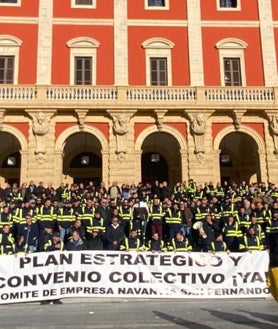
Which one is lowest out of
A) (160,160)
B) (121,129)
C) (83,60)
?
(160,160)

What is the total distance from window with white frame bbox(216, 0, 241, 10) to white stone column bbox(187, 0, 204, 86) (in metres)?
1.28

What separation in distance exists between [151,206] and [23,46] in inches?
546

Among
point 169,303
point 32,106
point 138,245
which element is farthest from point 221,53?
point 169,303

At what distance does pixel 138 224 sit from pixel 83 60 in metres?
12.7

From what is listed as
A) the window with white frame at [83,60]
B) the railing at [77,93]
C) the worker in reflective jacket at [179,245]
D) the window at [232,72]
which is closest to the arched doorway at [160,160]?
the railing at [77,93]

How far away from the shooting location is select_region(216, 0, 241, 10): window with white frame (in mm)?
26016

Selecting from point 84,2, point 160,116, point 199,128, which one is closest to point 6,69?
point 84,2

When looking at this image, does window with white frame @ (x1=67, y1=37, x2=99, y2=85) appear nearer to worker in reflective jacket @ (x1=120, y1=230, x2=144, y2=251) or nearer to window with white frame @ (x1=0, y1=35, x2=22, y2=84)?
window with white frame @ (x1=0, y1=35, x2=22, y2=84)

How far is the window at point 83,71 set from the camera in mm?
24422

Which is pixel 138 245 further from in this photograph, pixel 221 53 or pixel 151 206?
pixel 221 53

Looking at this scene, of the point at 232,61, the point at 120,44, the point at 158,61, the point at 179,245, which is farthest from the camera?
the point at 232,61

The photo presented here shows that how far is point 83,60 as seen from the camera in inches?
972

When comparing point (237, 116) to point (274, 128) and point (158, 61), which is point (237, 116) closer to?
point (274, 128)

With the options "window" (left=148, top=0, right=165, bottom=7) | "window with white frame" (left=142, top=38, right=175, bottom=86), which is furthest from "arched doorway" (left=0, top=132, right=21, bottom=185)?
"window" (left=148, top=0, right=165, bottom=7)
